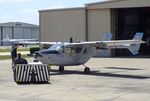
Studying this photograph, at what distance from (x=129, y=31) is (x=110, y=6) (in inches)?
310

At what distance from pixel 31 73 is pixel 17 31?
105429mm

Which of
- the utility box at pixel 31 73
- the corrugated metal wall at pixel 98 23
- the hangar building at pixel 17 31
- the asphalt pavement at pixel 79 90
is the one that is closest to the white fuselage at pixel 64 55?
the asphalt pavement at pixel 79 90

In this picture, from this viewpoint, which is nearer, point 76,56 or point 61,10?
point 76,56

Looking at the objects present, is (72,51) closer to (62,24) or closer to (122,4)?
(122,4)

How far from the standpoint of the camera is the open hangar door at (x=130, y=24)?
46.4 metres

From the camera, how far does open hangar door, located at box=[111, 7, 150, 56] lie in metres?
46.4

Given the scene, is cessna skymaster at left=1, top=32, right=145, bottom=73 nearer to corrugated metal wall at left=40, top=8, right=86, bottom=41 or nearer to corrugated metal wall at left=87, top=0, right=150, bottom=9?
corrugated metal wall at left=87, top=0, right=150, bottom=9

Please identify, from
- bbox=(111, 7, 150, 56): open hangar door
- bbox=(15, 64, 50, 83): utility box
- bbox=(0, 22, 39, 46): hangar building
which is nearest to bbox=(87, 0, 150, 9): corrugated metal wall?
bbox=(111, 7, 150, 56): open hangar door

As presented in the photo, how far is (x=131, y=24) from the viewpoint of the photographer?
52312mm

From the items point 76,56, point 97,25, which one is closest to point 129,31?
point 97,25

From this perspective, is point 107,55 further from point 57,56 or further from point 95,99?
point 95,99

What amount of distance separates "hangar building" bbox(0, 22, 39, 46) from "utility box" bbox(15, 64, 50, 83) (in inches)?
3787

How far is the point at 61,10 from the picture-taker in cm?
4809

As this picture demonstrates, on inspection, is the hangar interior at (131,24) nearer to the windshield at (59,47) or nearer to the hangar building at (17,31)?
the windshield at (59,47)
